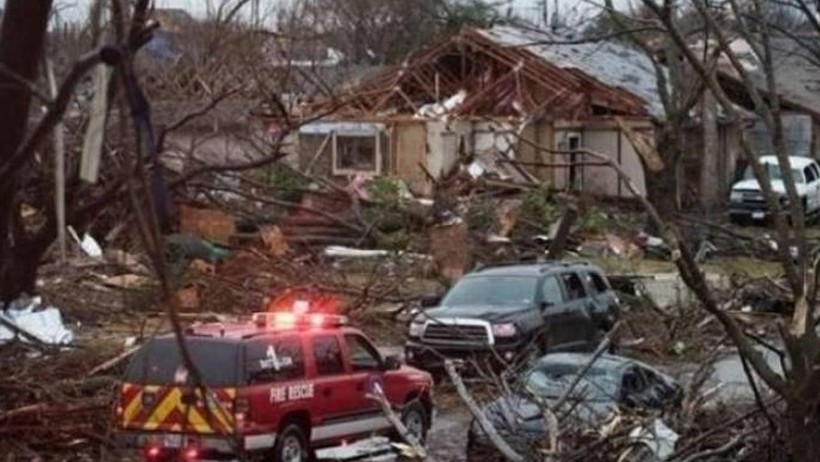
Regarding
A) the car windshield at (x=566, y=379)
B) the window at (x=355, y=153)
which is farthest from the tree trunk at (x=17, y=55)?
the window at (x=355, y=153)

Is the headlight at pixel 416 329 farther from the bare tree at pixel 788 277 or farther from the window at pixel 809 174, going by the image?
the window at pixel 809 174

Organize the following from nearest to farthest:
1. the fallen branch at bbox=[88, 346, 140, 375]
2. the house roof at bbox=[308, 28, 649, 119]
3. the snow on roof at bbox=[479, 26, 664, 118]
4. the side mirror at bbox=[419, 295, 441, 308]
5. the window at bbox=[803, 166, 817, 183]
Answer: the fallen branch at bbox=[88, 346, 140, 375] → the side mirror at bbox=[419, 295, 441, 308] → the snow on roof at bbox=[479, 26, 664, 118] → the window at bbox=[803, 166, 817, 183] → the house roof at bbox=[308, 28, 649, 119]

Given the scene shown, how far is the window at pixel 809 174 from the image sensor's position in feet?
146

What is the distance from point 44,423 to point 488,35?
31002 millimetres

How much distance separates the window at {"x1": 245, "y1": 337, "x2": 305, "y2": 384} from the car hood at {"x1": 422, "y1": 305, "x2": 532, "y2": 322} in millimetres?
5916

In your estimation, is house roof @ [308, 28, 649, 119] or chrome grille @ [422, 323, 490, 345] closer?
chrome grille @ [422, 323, 490, 345]

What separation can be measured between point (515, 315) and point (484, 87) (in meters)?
25.0

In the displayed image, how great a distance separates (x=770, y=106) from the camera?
6.85 m

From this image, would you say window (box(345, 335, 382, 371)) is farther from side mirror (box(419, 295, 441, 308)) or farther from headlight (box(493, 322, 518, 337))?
side mirror (box(419, 295, 441, 308))

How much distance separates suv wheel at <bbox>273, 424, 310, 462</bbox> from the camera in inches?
575

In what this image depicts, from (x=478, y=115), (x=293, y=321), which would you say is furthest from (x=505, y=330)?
(x=478, y=115)

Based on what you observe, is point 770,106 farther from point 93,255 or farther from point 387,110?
point 387,110

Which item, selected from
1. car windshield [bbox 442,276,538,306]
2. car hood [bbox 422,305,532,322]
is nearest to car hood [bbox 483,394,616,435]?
car hood [bbox 422,305,532,322]

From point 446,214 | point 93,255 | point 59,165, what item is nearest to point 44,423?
point 59,165
